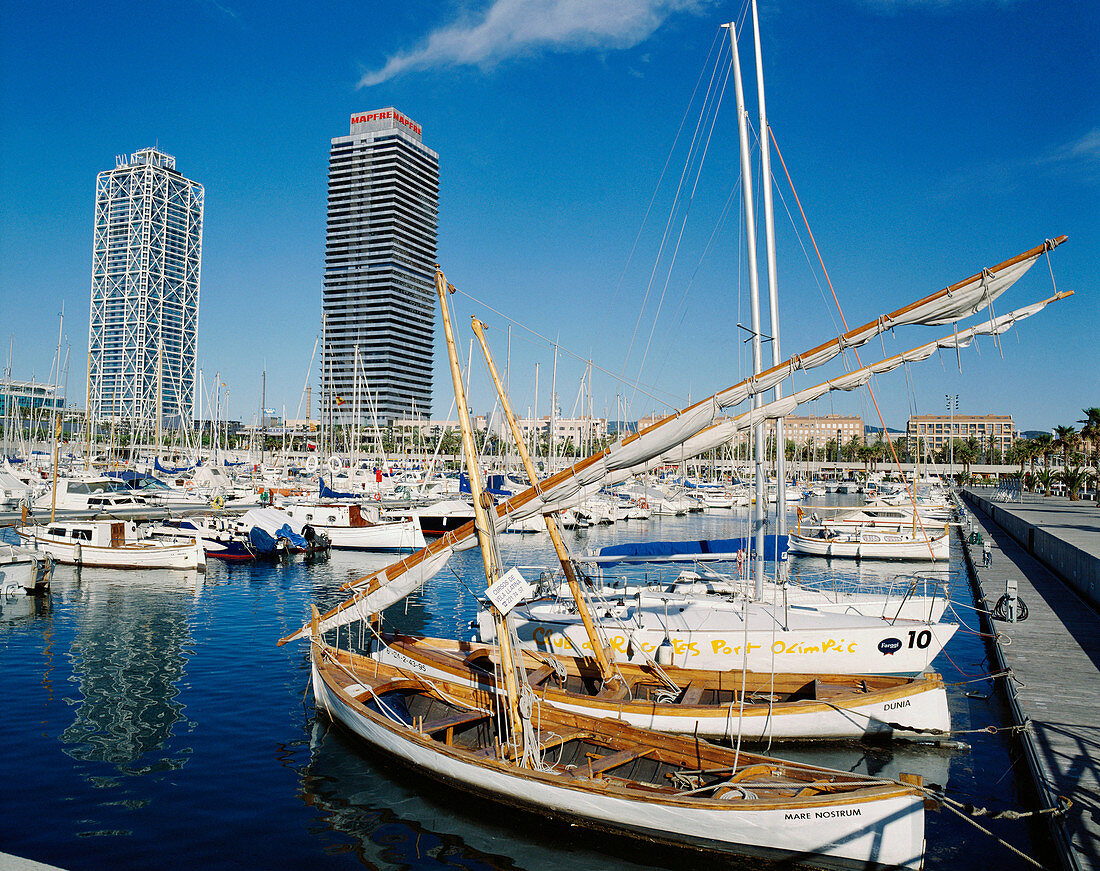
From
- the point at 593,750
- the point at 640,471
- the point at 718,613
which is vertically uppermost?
the point at 640,471

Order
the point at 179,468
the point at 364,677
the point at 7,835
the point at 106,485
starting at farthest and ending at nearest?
the point at 179,468, the point at 106,485, the point at 364,677, the point at 7,835

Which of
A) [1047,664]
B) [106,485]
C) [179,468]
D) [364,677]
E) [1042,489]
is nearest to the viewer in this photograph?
[364,677]

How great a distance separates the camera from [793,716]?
51.2ft

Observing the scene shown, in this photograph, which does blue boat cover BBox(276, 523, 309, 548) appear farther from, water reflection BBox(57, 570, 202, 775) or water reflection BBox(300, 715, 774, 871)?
water reflection BBox(300, 715, 774, 871)

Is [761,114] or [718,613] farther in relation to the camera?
[761,114]

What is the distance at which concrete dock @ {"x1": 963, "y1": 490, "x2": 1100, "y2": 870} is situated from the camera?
38.1ft

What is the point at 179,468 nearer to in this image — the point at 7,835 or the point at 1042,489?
the point at 7,835

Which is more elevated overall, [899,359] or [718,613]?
[899,359]

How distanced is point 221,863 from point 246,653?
13714 mm

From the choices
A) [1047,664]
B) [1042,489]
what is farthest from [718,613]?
[1042,489]

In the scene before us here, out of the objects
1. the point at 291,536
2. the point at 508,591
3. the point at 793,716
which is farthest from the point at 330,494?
the point at 508,591

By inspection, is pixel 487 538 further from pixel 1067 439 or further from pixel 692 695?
pixel 1067 439

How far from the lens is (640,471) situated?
15.5 metres

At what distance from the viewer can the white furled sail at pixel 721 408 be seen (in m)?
12.5
